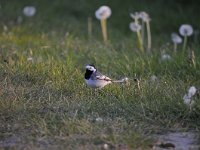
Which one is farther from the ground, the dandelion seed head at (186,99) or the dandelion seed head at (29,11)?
the dandelion seed head at (29,11)

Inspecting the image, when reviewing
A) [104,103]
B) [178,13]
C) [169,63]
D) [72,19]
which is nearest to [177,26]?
[178,13]

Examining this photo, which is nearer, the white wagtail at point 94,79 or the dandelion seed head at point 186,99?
the dandelion seed head at point 186,99

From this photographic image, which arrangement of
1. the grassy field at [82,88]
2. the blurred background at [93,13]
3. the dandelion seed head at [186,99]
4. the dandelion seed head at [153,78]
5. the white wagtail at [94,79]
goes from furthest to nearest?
the blurred background at [93,13], the dandelion seed head at [153,78], the white wagtail at [94,79], the dandelion seed head at [186,99], the grassy field at [82,88]

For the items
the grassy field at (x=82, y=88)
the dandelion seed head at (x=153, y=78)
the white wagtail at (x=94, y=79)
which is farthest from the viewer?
the dandelion seed head at (x=153, y=78)

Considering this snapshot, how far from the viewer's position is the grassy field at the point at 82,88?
179 inches

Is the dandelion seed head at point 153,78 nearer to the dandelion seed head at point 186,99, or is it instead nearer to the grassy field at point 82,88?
the grassy field at point 82,88

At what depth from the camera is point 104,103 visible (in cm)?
520

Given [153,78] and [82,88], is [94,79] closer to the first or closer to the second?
[82,88]

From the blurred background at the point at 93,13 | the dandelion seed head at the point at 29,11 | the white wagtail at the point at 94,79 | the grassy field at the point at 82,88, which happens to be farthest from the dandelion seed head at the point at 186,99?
the dandelion seed head at the point at 29,11

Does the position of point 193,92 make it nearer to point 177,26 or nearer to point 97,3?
point 177,26

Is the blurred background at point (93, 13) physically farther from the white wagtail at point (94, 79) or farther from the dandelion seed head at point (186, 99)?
the dandelion seed head at point (186, 99)

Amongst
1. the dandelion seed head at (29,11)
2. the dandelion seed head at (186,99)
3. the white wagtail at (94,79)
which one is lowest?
the dandelion seed head at (186,99)

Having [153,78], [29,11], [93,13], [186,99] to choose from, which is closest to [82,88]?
[153,78]

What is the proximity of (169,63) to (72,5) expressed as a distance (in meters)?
4.31
